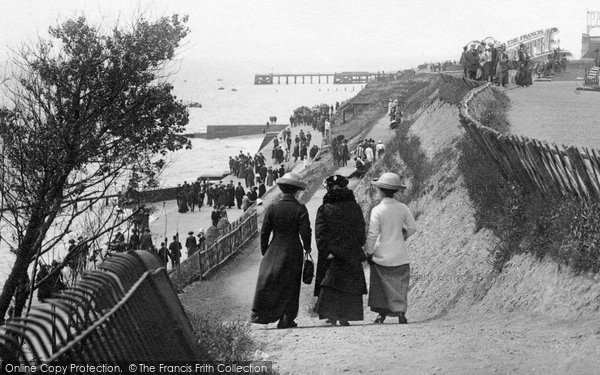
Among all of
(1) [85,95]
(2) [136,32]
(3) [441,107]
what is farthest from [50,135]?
(3) [441,107]

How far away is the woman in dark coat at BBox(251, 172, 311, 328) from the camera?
29.6 feet

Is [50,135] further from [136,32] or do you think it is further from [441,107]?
[441,107]

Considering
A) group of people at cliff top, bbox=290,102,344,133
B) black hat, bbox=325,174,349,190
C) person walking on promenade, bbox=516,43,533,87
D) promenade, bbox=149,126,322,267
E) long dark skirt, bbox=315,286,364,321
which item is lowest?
promenade, bbox=149,126,322,267

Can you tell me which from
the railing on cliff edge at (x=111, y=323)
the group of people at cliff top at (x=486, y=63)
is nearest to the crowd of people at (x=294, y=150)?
the group of people at cliff top at (x=486, y=63)

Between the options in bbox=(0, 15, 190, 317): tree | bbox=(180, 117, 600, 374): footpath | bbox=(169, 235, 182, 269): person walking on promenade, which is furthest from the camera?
bbox=(169, 235, 182, 269): person walking on promenade

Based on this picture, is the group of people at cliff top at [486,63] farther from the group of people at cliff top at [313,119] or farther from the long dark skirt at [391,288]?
the group of people at cliff top at [313,119]

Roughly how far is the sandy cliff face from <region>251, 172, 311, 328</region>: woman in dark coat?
2.55 m

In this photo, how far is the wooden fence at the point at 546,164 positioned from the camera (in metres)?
9.48

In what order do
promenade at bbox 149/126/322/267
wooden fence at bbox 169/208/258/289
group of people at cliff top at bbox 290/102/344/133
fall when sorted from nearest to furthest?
wooden fence at bbox 169/208/258/289 → promenade at bbox 149/126/322/267 → group of people at cliff top at bbox 290/102/344/133

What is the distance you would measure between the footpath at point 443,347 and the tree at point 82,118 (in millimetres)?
6285

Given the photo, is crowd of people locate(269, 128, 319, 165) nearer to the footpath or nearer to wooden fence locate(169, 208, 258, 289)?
wooden fence locate(169, 208, 258, 289)

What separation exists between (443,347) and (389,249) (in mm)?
→ 2071

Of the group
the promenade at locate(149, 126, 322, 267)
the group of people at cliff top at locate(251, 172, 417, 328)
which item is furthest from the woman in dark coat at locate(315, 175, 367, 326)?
the promenade at locate(149, 126, 322, 267)

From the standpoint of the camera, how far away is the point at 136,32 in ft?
50.3
